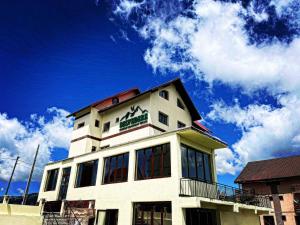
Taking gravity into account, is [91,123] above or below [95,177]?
above

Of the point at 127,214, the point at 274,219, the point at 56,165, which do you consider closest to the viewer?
the point at 127,214

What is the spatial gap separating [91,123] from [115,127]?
3021 mm

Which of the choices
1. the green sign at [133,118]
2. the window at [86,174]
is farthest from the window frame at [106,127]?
the window at [86,174]

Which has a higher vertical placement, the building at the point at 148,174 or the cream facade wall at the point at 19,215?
the building at the point at 148,174

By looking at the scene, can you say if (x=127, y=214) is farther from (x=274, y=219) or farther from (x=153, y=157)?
(x=274, y=219)

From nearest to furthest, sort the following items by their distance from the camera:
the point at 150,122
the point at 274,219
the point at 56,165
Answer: the point at 150,122, the point at 56,165, the point at 274,219

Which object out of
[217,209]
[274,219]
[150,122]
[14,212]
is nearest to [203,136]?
[217,209]

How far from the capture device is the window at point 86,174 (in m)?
19.9

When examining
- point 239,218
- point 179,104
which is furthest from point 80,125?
point 239,218

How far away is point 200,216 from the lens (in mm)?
14852

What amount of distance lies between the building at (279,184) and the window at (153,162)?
935 inches

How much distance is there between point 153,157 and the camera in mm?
16109

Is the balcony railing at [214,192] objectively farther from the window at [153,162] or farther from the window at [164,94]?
the window at [164,94]

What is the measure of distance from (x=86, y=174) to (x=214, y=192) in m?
10.5
